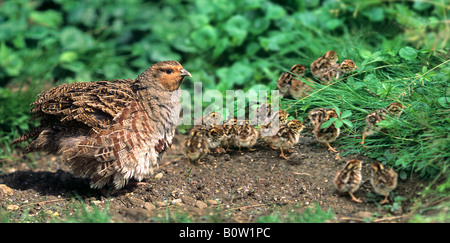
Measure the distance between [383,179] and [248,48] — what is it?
13.3 feet

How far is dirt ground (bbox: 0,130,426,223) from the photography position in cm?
426

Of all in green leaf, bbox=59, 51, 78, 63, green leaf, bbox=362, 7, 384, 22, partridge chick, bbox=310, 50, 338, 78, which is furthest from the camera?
green leaf, bbox=59, 51, 78, 63

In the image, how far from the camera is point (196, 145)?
17.4ft

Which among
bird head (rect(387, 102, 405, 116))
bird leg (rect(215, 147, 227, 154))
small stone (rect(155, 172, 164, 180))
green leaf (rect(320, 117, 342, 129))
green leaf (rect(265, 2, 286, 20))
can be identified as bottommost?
small stone (rect(155, 172, 164, 180))

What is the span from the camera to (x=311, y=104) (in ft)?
17.9

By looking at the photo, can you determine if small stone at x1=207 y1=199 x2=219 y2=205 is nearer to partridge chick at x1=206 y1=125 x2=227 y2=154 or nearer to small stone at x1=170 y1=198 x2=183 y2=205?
small stone at x1=170 y1=198 x2=183 y2=205

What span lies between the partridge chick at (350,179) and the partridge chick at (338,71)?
4.82 ft

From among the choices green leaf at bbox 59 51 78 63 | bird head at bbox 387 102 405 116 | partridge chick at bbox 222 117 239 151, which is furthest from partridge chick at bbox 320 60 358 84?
Result: green leaf at bbox 59 51 78 63

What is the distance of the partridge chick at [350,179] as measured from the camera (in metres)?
4.27

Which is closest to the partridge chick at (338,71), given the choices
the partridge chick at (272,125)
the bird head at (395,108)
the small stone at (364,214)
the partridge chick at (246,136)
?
the partridge chick at (272,125)

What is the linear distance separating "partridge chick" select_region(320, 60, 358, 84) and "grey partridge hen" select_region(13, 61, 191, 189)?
1.79m

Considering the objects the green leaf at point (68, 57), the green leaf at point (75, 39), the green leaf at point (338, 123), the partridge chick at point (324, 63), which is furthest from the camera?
the green leaf at point (75, 39)

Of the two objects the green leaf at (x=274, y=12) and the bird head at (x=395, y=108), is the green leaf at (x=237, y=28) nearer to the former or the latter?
the green leaf at (x=274, y=12)
